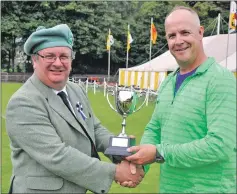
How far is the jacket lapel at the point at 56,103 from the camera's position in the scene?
1.94 metres

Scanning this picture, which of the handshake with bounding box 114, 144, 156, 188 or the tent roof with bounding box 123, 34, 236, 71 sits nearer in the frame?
the handshake with bounding box 114, 144, 156, 188

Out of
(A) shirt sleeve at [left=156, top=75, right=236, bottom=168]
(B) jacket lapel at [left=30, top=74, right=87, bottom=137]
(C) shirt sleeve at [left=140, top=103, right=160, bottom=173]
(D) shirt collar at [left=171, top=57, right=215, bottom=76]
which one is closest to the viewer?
(A) shirt sleeve at [left=156, top=75, right=236, bottom=168]

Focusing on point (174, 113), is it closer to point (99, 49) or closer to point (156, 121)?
point (156, 121)

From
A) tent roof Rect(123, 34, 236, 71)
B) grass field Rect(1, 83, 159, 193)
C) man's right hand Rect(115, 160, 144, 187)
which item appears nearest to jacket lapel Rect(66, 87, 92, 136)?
man's right hand Rect(115, 160, 144, 187)

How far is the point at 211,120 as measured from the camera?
175 centimetres

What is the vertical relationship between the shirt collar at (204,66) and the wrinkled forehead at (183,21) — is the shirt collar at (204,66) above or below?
below

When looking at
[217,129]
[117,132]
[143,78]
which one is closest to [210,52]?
[143,78]

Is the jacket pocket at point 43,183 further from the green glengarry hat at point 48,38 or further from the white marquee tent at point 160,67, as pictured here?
the white marquee tent at point 160,67

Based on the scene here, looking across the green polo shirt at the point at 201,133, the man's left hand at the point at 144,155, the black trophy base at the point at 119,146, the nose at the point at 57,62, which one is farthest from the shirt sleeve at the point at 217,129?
the nose at the point at 57,62

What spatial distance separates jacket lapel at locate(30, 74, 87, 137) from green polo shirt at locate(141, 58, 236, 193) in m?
0.43

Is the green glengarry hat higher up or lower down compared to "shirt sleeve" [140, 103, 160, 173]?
higher up

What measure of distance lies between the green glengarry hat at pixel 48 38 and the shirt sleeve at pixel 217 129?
74 cm

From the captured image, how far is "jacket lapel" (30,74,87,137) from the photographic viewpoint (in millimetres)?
1943

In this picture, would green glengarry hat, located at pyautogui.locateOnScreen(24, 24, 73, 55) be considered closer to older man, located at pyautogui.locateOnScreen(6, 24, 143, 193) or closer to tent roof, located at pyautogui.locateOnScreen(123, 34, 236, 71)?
older man, located at pyautogui.locateOnScreen(6, 24, 143, 193)
